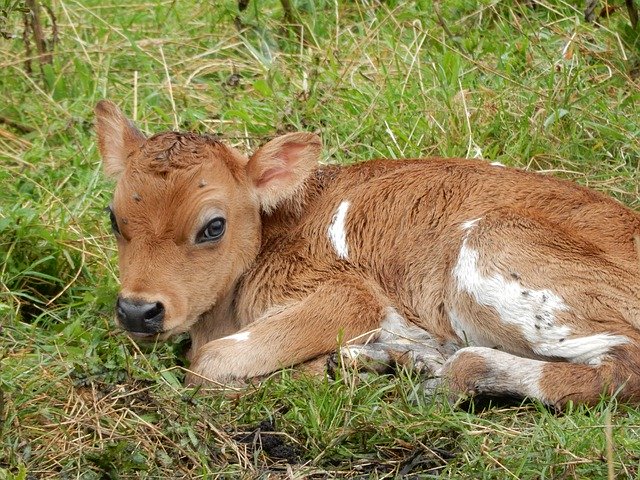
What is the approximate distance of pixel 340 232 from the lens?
7.60m

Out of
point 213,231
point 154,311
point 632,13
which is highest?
point 632,13

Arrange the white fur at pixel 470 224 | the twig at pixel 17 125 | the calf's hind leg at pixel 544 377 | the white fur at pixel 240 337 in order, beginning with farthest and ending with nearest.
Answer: the twig at pixel 17 125
the white fur at pixel 470 224
the white fur at pixel 240 337
the calf's hind leg at pixel 544 377

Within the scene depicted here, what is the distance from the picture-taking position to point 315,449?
6.10m

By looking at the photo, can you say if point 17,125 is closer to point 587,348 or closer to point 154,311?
point 154,311

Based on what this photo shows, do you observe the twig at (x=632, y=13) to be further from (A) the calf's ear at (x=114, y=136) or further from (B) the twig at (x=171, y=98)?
(A) the calf's ear at (x=114, y=136)

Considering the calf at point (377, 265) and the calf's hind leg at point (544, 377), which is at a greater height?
the calf at point (377, 265)

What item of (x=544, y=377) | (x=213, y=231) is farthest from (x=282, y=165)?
(x=544, y=377)

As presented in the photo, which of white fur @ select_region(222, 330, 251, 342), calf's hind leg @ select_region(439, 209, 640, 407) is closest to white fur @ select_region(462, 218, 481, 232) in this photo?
calf's hind leg @ select_region(439, 209, 640, 407)

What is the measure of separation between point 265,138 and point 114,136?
1.96 m

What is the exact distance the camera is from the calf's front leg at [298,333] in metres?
6.99

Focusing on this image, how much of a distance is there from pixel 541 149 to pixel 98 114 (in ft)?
10.9

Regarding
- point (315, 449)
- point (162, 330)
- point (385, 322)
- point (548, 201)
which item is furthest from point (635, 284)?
point (162, 330)

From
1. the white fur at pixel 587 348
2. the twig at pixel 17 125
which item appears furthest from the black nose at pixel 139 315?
the twig at pixel 17 125

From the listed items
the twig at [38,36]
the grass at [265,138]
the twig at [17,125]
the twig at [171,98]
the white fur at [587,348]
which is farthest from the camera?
the twig at [38,36]
